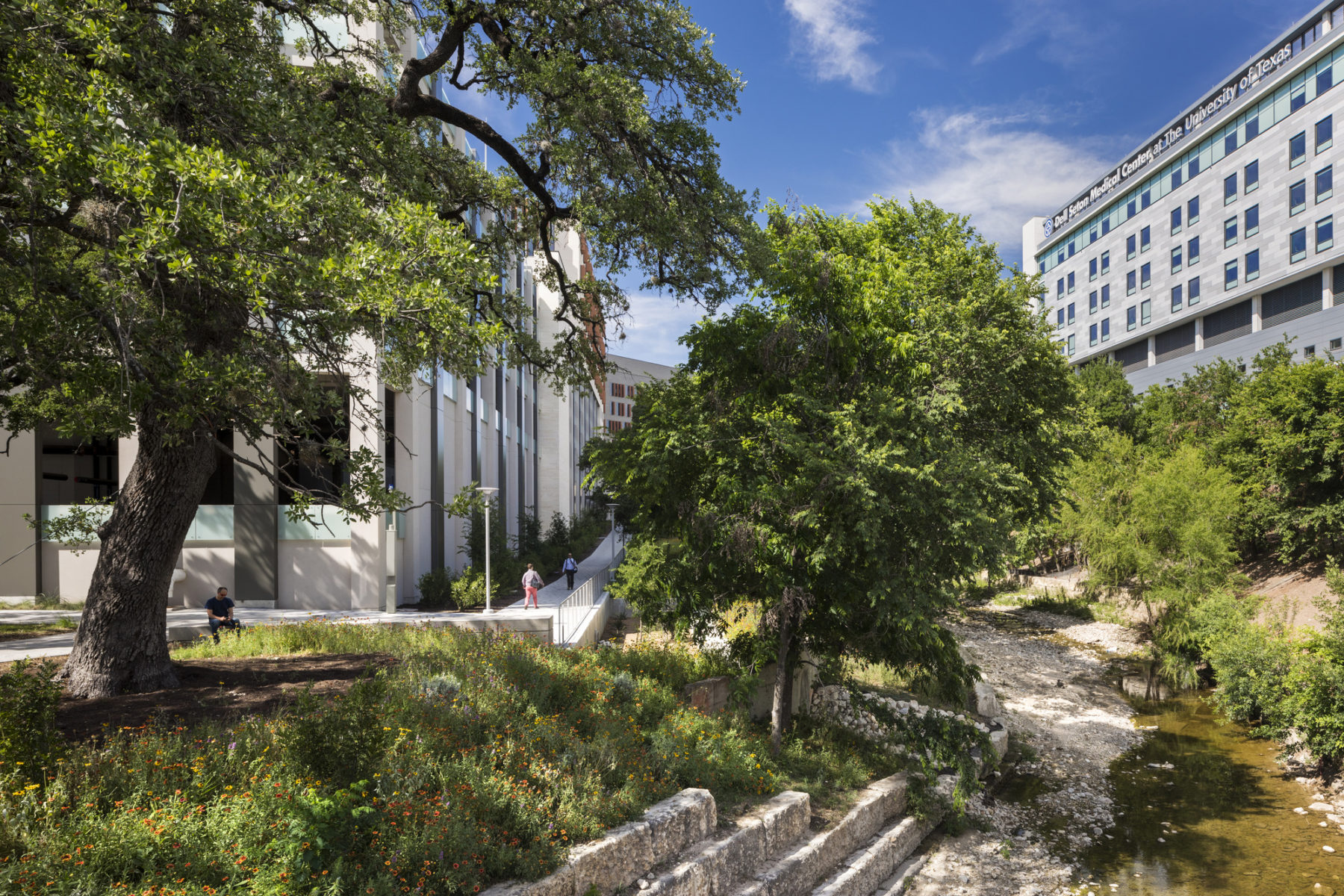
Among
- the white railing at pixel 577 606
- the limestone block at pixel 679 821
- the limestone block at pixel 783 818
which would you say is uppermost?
the limestone block at pixel 679 821

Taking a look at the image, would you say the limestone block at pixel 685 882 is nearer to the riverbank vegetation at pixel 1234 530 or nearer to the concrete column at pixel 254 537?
the riverbank vegetation at pixel 1234 530

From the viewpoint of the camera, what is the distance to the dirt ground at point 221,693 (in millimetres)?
6801

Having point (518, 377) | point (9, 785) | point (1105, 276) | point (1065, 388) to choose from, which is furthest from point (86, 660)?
point (1105, 276)

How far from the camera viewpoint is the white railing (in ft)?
52.7

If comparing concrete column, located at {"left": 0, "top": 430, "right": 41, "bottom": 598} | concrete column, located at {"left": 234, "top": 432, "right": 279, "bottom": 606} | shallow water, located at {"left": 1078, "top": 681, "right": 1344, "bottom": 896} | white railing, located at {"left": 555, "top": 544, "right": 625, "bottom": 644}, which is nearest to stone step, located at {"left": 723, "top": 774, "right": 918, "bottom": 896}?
shallow water, located at {"left": 1078, "top": 681, "right": 1344, "bottom": 896}

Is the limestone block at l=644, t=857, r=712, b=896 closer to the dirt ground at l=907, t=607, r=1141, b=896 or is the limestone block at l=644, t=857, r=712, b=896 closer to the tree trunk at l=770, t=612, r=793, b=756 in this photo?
the tree trunk at l=770, t=612, r=793, b=756

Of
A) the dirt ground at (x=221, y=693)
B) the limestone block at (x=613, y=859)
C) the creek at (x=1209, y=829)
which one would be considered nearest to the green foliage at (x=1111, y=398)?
the creek at (x=1209, y=829)

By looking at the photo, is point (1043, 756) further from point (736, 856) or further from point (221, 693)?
point (221, 693)

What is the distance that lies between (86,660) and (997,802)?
14399mm

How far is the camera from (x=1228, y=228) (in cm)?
4528

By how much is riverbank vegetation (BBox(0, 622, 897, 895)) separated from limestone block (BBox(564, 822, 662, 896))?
0.17m

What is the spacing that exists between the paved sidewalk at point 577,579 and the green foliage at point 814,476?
357 inches

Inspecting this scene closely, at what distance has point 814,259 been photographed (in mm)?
11883

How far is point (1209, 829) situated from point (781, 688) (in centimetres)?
821
